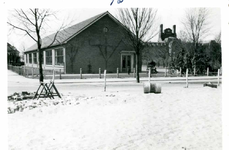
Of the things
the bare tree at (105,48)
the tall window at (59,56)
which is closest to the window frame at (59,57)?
the tall window at (59,56)

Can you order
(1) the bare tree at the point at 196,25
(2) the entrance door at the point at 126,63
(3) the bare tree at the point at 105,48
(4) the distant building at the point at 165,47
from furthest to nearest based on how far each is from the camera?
(4) the distant building at the point at 165,47 < (2) the entrance door at the point at 126,63 < (3) the bare tree at the point at 105,48 < (1) the bare tree at the point at 196,25

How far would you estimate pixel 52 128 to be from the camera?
5.41 metres

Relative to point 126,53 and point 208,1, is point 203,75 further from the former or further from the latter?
point 208,1

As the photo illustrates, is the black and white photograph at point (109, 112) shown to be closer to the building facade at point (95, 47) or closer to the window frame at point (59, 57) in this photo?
the building facade at point (95, 47)

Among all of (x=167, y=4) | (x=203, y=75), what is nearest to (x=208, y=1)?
(x=167, y=4)

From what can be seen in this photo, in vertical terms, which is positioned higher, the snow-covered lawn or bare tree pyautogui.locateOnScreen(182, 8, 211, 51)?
→ bare tree pyautogui.locateOnScreen(182, 8, 211, 51)

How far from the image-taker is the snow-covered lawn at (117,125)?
485 cm

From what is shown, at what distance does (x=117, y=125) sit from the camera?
5.57 meters

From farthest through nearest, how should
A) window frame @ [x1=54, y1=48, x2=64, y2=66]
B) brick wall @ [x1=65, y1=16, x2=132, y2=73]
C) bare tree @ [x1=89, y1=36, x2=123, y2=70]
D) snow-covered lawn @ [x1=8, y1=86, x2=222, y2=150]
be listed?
window frame @ [x1=54, y1=48, x2=64, y2=66] < brick wall @ [x1=65, y1=16, x2=132, y2=73] < bare tree @ [x1=89, y1=36, x2=123, y2=70] < snow-covered lawn @ [x1=8, y1=86, x2=222, y2=150]

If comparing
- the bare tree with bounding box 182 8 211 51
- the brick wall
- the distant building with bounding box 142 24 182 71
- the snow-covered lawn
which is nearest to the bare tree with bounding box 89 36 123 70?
the brick wall

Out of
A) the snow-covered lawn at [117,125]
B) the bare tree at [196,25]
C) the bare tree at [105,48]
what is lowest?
the snow-covered lawn at [117,125]

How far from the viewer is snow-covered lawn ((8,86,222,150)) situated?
485cm

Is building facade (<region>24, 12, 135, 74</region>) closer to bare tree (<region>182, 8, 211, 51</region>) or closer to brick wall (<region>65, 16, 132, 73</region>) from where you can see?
brick wall (<region>65, 16, 132, 73</region>)

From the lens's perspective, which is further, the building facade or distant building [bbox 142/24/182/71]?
distant building [bbox 142/24/182/71]
